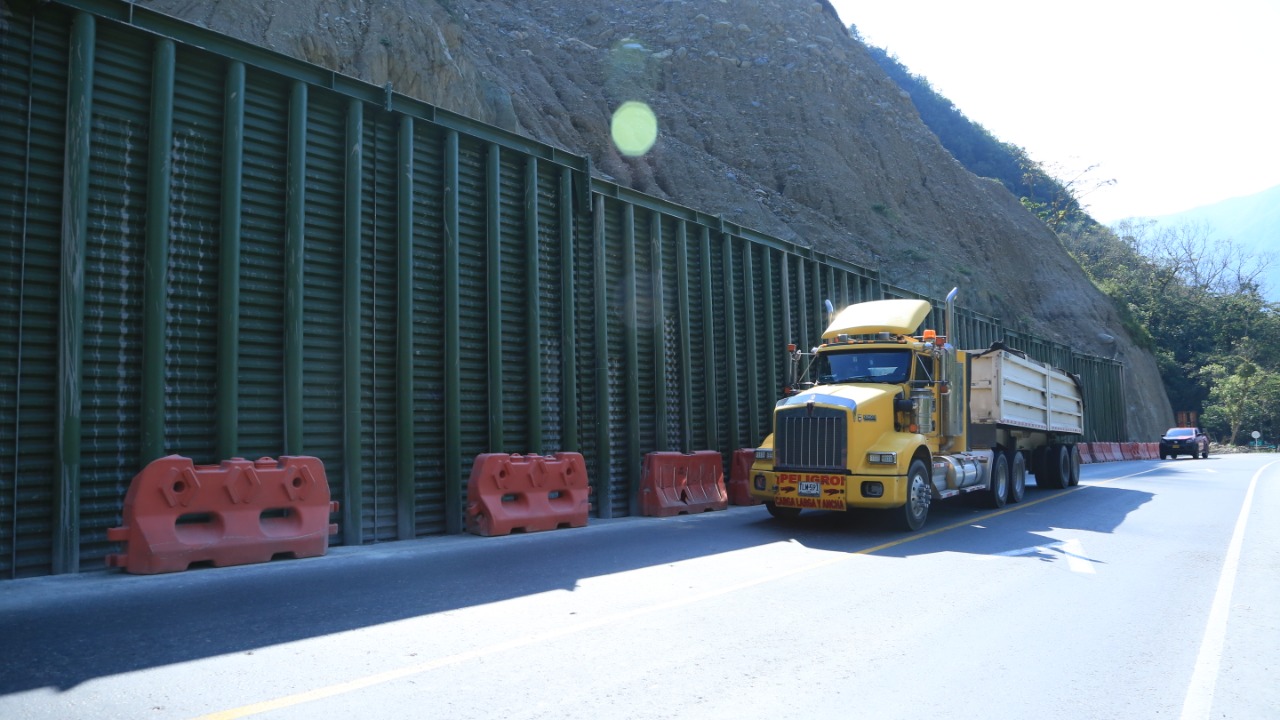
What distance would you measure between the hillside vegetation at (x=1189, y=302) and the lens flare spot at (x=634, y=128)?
38.3 m

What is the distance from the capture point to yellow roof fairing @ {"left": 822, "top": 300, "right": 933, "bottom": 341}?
40.3 feet

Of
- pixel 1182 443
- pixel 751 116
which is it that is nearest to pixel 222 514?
pixel 751 116

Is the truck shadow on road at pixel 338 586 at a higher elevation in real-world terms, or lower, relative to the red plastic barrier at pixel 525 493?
lower

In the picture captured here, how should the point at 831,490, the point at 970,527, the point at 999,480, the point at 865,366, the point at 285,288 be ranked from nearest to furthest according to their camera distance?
the point at 285,288
the point at 831,490
the point at 970,527
the point at 865,366
the point at 999,480

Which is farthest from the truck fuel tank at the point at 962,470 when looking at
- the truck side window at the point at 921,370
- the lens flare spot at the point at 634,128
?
the lens flare spot at the point at 634,128

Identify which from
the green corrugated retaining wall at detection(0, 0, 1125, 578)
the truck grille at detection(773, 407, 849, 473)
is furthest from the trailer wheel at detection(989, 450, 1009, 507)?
the green corrugated retaining wall at detection(0, 0, 1125, 578)

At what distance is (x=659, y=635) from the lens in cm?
534

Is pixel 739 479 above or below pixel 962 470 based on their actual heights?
below

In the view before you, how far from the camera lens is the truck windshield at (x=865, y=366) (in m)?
11.8

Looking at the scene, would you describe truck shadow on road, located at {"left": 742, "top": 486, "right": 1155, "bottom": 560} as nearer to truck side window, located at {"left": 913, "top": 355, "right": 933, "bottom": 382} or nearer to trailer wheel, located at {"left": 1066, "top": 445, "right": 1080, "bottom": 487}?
truck side window, located at {"left": 913, "top": 355, "right": 933, "bottom": 382}

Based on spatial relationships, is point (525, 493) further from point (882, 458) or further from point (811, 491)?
point (882, 458)

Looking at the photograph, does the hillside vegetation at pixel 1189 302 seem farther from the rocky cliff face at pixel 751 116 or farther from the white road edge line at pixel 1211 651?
the white road edge line at pixel 1211 651

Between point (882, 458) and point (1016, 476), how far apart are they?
6.30m

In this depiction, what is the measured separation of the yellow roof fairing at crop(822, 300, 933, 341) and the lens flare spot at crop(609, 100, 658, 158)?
72.1 ft
